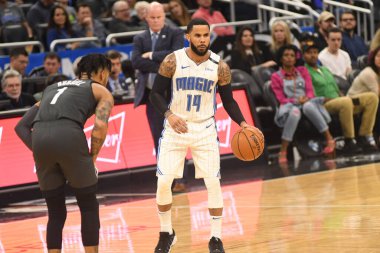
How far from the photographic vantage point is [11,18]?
18078mm

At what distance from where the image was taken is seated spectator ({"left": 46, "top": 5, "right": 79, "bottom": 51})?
58.4 ft

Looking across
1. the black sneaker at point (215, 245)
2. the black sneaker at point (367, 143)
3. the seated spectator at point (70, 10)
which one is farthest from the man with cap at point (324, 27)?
the black sneaker at point (215, 245)

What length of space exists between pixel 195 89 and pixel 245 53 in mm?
8888

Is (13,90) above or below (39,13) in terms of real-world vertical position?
below

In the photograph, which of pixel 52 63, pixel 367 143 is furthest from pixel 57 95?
pixel 367 143

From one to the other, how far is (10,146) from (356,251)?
665 centimetres

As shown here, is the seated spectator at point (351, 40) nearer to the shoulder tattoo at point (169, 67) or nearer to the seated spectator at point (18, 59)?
the seated spectator at point (18, 59)

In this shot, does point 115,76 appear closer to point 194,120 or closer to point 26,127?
point 194,120

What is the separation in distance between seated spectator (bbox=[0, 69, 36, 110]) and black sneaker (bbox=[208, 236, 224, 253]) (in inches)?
258

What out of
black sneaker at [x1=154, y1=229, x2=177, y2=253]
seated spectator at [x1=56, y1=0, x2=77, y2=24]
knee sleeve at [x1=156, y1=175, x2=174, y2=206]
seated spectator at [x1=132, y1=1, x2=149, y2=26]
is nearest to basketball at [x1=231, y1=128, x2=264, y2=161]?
knee sleeve at [x1=156, y1=175, x2=174, y2=206]

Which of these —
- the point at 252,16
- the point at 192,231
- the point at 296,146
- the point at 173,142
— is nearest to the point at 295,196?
the point at 192,231

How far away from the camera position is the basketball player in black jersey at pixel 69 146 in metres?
8.06

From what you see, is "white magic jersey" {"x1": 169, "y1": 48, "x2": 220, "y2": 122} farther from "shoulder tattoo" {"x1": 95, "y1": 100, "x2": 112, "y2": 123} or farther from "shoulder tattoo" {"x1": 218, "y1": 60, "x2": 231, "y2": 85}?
"shoulder tattoo" {"x1": 95, "y1": 100, "x2": 112, "y2": 123}

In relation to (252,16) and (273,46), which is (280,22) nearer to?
(273,46)
